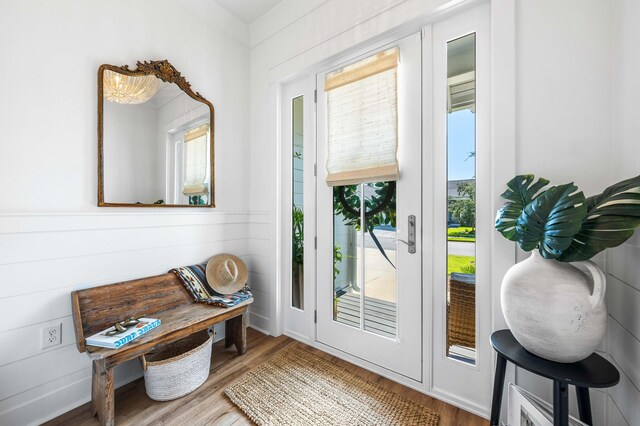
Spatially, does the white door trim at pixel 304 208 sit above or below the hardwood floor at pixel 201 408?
above

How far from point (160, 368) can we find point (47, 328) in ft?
2.13

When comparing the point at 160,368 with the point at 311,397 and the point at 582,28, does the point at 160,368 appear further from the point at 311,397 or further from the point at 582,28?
the point at 582,28

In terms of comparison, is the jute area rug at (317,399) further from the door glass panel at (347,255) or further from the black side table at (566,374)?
the black side table at (566,374)

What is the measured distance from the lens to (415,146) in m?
1.67

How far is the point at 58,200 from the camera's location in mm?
1525

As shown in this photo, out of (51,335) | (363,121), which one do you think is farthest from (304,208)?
(51,335)

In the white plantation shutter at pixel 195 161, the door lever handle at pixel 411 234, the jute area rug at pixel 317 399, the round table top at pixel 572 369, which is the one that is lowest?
the jute area rug at pixel 317 399

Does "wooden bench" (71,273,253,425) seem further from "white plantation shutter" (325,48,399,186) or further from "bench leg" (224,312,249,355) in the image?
"white plantation shutter" (325,48,399,186)

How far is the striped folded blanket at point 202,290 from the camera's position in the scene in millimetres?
1928

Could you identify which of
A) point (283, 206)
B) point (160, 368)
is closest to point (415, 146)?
point (283, 206)

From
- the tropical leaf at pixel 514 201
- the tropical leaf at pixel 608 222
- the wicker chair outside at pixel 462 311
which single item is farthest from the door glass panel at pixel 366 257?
the tropical leaf at pixel 608 222

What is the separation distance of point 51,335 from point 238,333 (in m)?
1.09

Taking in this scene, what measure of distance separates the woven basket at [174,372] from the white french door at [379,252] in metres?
0.88

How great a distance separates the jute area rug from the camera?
1.42m
